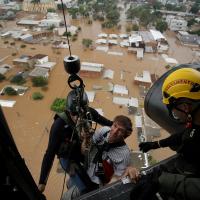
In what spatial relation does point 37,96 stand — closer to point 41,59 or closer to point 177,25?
point 41,59

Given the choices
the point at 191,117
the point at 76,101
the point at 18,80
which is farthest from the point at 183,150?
the point at 18,80

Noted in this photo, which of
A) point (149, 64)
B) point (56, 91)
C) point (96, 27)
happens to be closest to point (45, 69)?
point (56, 91)

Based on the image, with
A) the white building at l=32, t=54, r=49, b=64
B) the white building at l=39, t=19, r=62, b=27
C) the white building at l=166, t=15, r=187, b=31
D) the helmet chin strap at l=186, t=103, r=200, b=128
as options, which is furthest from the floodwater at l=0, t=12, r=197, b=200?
the helmet chin strap at l=186, t=103, r=200, b=128

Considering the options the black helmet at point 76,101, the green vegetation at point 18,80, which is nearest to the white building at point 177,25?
the green vegetation at point 18,80

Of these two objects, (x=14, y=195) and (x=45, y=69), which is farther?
(x=45, y=69)

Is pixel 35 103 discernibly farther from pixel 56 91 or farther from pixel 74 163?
pixel 74 163

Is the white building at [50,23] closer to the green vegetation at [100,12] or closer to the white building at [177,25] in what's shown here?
the green vegetation at [100,12]

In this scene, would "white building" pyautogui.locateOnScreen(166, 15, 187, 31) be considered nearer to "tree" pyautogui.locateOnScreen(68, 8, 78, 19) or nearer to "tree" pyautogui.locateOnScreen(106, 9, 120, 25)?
"tree" pyautogui.locateOnScreen(106, 9, 120, 25)
